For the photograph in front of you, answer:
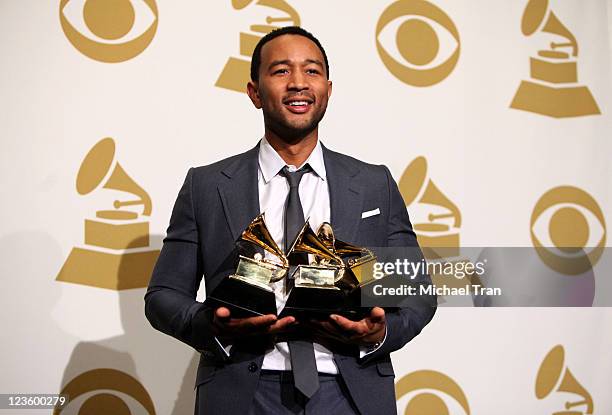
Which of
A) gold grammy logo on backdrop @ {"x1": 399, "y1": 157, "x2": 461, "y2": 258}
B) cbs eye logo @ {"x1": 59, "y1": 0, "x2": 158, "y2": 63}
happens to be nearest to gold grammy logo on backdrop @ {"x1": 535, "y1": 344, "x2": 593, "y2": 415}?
gold grammy logo on backdrop @ {"x1": 399, "y1": 157, "x2": 461, "y2": 258}

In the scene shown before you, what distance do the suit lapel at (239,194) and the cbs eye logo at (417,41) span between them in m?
1.06

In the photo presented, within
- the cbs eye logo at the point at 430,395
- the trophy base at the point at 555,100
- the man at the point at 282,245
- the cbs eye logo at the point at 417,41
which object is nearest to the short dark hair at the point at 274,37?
the man at the point at 282,245

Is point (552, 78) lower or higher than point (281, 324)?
higher

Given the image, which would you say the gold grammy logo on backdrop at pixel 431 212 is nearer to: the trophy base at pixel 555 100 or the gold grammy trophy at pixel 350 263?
the trophy base at pixel 555 100

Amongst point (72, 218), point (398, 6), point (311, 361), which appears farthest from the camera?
point (398, 6)

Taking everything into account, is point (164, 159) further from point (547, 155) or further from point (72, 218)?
point (547, 155)

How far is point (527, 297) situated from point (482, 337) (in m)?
0.22

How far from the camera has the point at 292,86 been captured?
1749 millimetres

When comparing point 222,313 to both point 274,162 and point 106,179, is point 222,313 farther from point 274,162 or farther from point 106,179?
point 106,179

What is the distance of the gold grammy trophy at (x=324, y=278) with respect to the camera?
137 centimetres

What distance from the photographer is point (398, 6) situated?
2.67m

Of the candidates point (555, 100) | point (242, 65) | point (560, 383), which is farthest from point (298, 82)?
point (560, 383)

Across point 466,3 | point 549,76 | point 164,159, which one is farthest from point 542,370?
point 164,159

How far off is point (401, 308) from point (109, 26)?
1.54 meters
